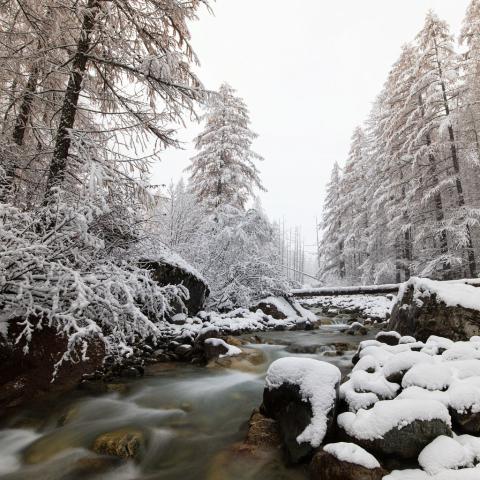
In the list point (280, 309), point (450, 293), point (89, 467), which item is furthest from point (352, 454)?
point (280, 309)

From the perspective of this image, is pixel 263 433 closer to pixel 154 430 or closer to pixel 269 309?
pixel 154 430

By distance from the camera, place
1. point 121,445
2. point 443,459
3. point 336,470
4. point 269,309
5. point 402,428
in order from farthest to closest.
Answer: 1. point 269,309
2. point 121,445
3. point 402,428
4. point 336,470
5. point 443,459

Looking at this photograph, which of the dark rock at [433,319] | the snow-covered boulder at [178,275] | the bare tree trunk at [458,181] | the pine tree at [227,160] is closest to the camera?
the dark rock at [433,319]

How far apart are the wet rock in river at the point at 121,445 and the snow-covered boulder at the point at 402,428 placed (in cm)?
221

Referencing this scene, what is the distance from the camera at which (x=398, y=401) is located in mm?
3207

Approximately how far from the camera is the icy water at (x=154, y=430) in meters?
3.38

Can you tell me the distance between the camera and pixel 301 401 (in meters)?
3.59

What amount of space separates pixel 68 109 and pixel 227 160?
14.8 meters

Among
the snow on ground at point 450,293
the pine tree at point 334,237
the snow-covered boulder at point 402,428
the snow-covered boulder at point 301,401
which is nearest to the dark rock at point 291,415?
the snow-covered boulder at point 301,401

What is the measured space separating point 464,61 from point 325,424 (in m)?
18.8

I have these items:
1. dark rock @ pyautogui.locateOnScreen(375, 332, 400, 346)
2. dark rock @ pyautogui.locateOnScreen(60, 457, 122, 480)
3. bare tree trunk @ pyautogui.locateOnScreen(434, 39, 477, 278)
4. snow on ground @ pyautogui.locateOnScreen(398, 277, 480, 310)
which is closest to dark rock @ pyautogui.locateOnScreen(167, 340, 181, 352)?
dark rock @ pyautogui.locateOnScreen(60, 457, 122, 480)

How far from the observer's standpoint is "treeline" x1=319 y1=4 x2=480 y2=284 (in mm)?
15375

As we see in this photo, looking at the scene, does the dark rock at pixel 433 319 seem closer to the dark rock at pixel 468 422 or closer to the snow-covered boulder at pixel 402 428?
the dark rock at pixel 468 422

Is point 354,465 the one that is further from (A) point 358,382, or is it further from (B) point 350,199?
(B) point 350,199
